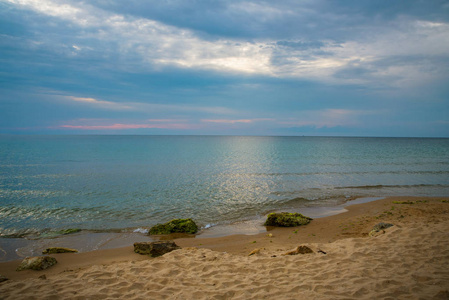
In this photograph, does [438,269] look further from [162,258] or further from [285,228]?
[162,258]

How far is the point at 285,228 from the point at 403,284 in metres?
7.56

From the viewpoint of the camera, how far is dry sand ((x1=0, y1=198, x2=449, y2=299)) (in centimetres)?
619

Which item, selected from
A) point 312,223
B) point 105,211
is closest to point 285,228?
point 312,223

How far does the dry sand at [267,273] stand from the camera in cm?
619

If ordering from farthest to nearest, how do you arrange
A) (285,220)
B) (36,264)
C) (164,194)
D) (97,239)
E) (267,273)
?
(164,194)
(285,220)
(97,239)
(36,264)
(267,273)

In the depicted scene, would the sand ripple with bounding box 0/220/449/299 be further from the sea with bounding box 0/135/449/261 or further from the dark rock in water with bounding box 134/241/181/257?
the sea with bounding box 0/135/449/261

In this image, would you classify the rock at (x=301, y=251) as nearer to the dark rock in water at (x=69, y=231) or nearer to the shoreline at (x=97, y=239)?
the shoreline at (x=97, y=239)

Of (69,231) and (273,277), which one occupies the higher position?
(273,277)

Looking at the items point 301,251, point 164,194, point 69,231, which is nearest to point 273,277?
point 301,251

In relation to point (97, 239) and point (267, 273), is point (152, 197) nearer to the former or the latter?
point (97, 239)

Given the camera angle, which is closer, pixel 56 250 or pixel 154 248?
pixel 154 248

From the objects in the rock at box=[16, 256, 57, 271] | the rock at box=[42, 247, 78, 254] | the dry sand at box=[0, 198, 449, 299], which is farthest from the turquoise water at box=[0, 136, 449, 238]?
the dry sand at box=[0, 198, 449, 299]

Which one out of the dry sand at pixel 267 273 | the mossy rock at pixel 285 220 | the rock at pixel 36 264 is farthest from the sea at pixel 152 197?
the dry sand at pixel 267 273

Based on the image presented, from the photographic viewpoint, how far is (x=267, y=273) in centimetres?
733
